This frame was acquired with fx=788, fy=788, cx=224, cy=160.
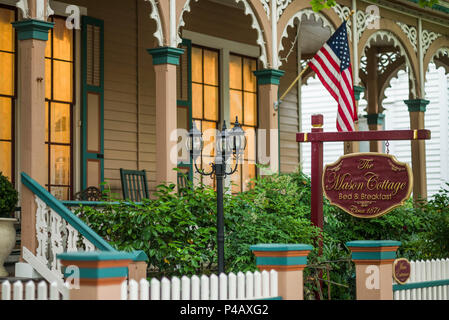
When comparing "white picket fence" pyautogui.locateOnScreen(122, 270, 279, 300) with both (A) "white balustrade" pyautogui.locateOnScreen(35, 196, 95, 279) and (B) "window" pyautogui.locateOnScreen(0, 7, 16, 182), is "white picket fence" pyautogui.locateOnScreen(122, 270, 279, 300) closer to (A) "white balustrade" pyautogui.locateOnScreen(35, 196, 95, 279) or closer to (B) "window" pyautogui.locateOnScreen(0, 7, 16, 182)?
(A) "white balustrade" pyautogui.locateOnScreen(35, 196, 95, 279)

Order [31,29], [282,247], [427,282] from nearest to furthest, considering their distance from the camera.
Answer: [282,247], [427,282], [31,29]

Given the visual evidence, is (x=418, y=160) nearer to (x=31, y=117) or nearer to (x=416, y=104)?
(x=416, y=104)

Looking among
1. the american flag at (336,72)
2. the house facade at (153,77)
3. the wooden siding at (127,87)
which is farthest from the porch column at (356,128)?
the wooden siding at (127,87)

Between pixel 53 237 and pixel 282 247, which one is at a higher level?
pixel 282 247

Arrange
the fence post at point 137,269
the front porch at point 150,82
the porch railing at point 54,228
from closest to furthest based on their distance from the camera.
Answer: the fence post at point 137,269, the porch railing at point 54,228, the front porch at point 150,82

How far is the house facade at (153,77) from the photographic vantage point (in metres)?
11.4

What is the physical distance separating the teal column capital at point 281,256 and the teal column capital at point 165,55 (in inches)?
211

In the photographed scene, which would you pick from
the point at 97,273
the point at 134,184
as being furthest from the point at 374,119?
the point at 97,273

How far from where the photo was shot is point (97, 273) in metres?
5.06

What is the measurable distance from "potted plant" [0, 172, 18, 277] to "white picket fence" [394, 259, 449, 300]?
14.4 feet

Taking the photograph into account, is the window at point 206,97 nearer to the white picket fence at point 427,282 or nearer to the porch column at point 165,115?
the porch column at point 165,115

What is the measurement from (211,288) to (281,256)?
0.88 metres

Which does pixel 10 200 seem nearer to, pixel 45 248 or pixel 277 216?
pixel 45 248
